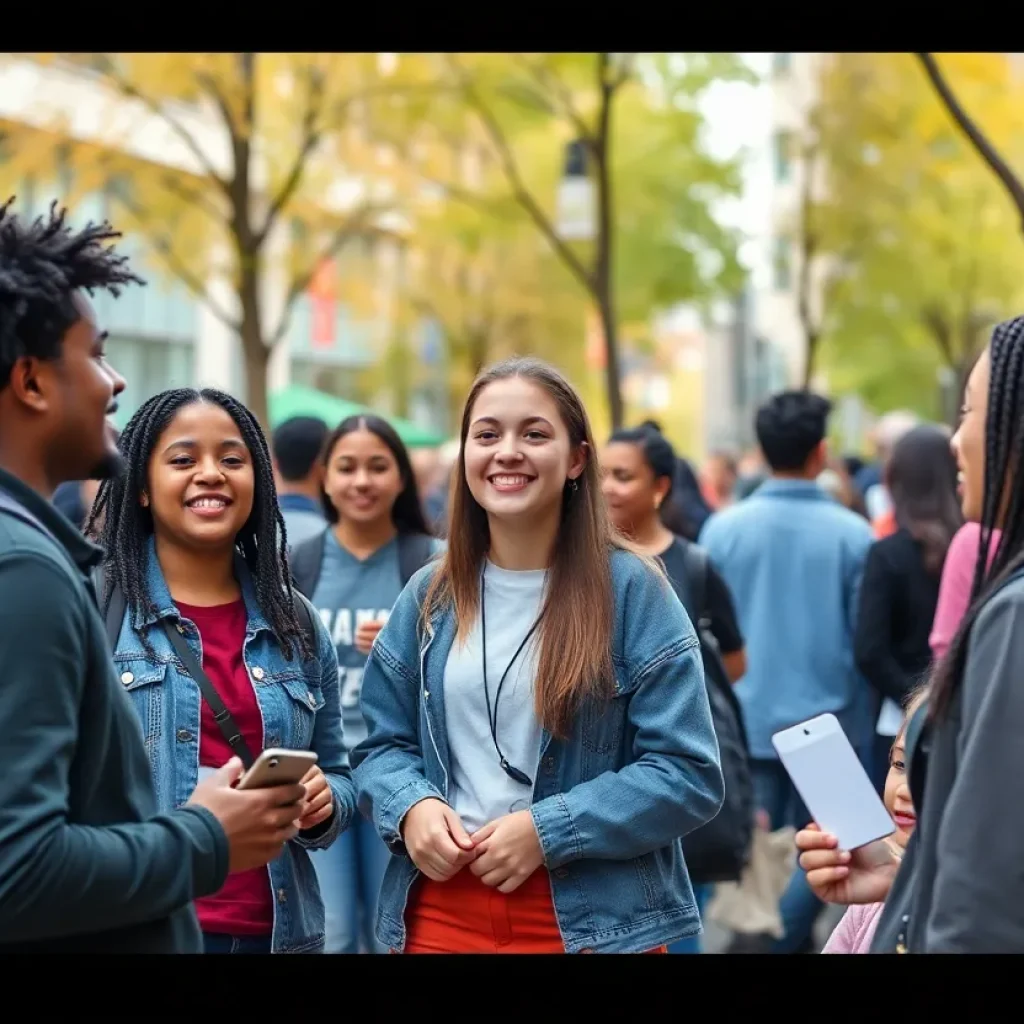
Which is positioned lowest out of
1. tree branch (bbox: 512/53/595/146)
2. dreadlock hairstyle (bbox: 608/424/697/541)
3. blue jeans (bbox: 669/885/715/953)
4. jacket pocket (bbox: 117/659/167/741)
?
blue jeans (bbox: 669/885/715/953)

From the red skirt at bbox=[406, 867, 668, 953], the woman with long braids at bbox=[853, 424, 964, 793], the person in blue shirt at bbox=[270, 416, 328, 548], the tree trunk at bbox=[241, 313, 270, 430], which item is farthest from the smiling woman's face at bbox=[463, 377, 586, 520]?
the tree trunk at bbox=[241, 313, 270, 430]

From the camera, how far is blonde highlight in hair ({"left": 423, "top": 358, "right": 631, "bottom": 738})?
3600 millimetres

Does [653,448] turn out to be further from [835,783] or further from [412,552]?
[835,783]

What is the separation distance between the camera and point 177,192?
17.7 metres

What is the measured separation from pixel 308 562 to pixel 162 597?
248 centimetres

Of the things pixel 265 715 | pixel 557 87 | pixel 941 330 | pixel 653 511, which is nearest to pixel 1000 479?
pixel 265 715

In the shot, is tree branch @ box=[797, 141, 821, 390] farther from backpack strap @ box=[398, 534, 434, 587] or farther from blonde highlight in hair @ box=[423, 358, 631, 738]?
blonde highlight in hair @ box=[423, 358, 631, 738]

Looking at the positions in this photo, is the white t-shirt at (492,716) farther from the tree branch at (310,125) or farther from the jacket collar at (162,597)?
the tree branch at (310,125)

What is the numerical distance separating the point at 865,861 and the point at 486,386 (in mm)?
1344

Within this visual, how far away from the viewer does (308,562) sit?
252 inches

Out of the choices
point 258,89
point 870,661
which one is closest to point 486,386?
point 870,661

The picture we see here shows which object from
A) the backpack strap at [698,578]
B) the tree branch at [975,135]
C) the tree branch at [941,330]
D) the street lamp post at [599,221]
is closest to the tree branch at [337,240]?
the street lamp post at [599,221]

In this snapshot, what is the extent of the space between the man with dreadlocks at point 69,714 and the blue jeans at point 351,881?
2951 mm

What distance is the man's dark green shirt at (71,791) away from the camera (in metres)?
2.48
